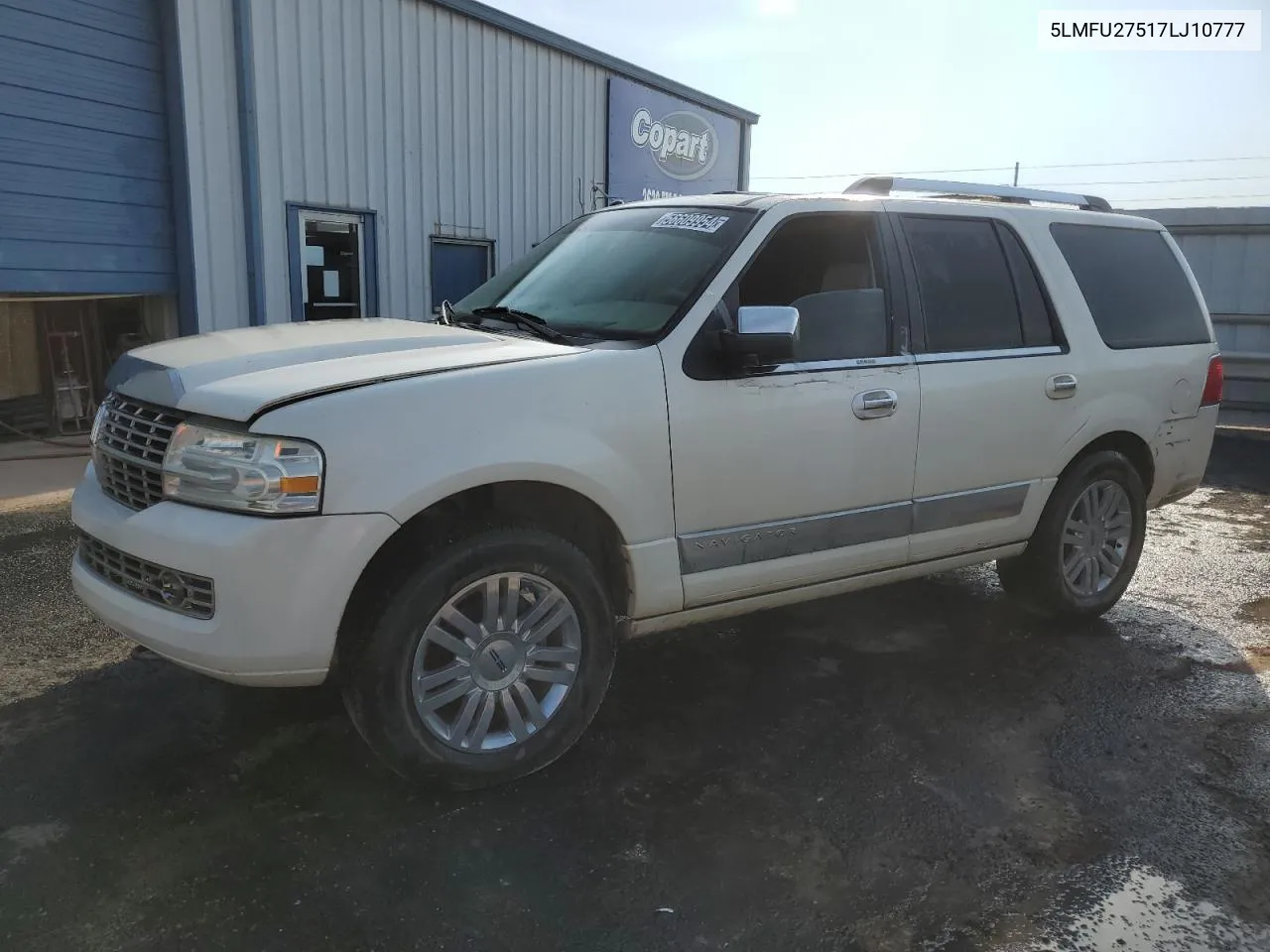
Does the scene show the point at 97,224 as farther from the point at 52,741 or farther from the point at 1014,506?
the point at 1014,506

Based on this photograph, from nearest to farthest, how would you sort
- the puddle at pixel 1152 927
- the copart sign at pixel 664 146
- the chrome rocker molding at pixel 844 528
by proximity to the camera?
the puddle at pixel 1152 927 → the chrome rocker molding at pixel 844 528 → the copart sign at pixel 664 146

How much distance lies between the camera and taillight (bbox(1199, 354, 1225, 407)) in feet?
17.1

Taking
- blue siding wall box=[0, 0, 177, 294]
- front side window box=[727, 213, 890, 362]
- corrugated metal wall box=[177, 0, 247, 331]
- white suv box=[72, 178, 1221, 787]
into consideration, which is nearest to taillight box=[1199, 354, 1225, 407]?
white suv box=[72, 178, 1221, 787]

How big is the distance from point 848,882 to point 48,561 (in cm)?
466

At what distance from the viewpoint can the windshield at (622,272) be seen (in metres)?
3.63

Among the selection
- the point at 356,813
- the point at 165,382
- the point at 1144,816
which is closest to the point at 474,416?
the point at 165,382

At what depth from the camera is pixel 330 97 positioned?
30.5 ft

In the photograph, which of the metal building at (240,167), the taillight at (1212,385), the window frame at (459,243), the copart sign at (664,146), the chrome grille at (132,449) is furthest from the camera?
the copart sign at (664,146)

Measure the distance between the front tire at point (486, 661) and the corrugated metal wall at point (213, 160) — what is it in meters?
6.61

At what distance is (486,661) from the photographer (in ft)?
10.2

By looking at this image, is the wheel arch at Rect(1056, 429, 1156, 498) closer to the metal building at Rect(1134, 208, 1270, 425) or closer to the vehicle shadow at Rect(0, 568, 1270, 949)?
the vehicle shadow at Rect(0, 568, 1270, 949)

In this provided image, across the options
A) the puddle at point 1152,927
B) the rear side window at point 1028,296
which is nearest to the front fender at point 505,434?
the puddle at point 1152,927

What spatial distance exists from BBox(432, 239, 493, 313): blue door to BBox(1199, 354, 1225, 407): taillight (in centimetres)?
750

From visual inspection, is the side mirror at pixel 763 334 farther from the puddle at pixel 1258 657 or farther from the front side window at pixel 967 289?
the puddle at pixel 1258 657
